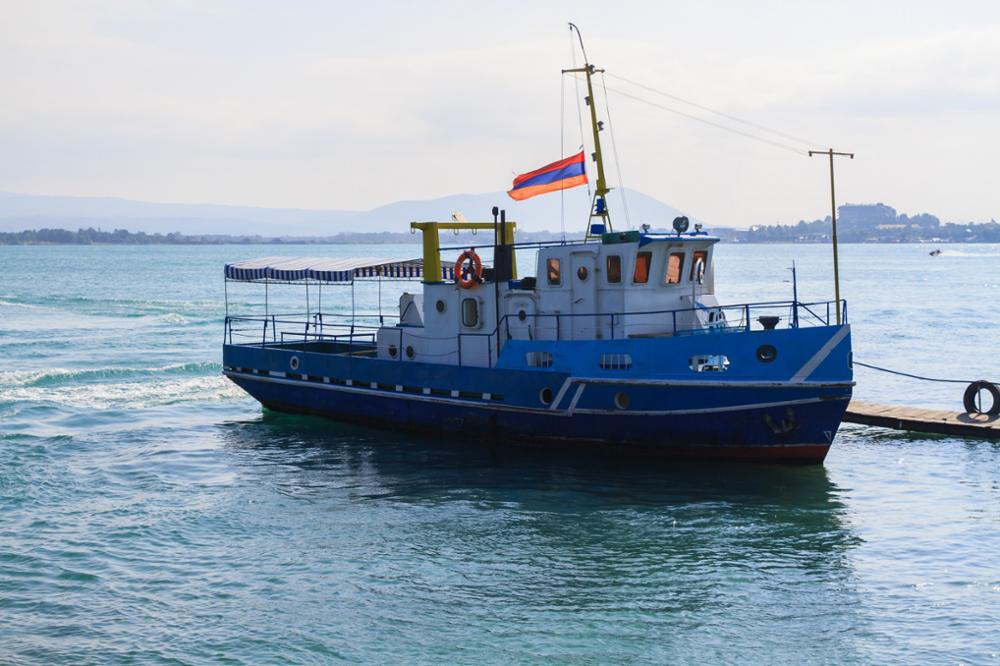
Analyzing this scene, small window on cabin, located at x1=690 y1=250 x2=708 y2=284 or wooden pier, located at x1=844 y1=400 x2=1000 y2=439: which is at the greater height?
small window on cabin, located at x1=690 y1=250 x2=708 y2=284

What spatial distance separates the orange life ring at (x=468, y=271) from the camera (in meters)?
22.4

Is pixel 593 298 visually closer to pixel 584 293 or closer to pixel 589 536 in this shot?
pixel 584 293

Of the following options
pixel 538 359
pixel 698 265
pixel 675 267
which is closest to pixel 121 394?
pixel 538 359

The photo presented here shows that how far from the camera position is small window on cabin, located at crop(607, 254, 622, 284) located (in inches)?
825

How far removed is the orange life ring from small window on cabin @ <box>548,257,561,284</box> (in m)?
1.59

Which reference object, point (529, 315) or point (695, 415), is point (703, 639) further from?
point (529, 315)

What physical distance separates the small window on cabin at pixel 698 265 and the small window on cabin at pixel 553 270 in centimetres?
274

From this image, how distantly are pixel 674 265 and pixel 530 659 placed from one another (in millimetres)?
10889

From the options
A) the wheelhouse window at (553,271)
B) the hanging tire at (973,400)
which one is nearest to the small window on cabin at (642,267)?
the wheelhouse window at (553,271)

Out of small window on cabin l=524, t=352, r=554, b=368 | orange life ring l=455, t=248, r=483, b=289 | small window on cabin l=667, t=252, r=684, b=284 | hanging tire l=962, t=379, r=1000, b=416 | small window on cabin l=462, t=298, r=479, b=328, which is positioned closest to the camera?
small window on cabin l=524, t=352, r=554, b=368

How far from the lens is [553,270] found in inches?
851

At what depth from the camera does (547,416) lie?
21203mm

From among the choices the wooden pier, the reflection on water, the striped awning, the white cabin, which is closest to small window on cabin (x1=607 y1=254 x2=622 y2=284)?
the white cabin

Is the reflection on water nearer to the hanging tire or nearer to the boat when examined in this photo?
the boat
